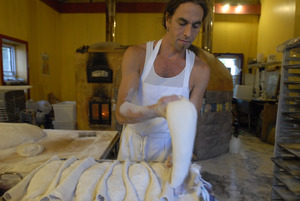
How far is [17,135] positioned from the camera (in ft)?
5.20

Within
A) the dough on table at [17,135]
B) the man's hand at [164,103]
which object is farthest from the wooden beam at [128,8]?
the man's hand at [164,103]

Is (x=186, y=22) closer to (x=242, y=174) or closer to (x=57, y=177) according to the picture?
(x=57, y=177)

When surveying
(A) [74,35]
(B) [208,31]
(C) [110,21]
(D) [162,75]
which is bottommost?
(D) [162,75]

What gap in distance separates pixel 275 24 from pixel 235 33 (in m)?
1.25

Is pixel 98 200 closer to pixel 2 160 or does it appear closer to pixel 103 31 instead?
pixel 2 160

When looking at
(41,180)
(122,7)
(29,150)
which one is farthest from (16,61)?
(41,180)

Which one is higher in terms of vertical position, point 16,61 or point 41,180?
point 16,61

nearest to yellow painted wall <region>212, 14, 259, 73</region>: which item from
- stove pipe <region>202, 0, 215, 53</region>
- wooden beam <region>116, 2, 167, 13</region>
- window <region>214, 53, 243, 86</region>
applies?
window <region>214, 53, 243, 86</region>

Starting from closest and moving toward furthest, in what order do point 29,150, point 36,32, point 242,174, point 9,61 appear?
point 29,150 → point 242,174 → point 9,61 → point 36,32

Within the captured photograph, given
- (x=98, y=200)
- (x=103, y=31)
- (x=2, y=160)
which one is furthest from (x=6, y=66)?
(x=98, y=200)

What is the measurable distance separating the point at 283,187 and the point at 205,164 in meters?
1.38

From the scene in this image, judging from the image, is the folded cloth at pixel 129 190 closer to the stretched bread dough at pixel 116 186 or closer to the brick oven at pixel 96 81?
the stretched bread dough at pixel 116 186

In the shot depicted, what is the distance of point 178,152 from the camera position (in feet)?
2.51

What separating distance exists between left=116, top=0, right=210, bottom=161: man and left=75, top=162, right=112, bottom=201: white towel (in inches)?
10.1
